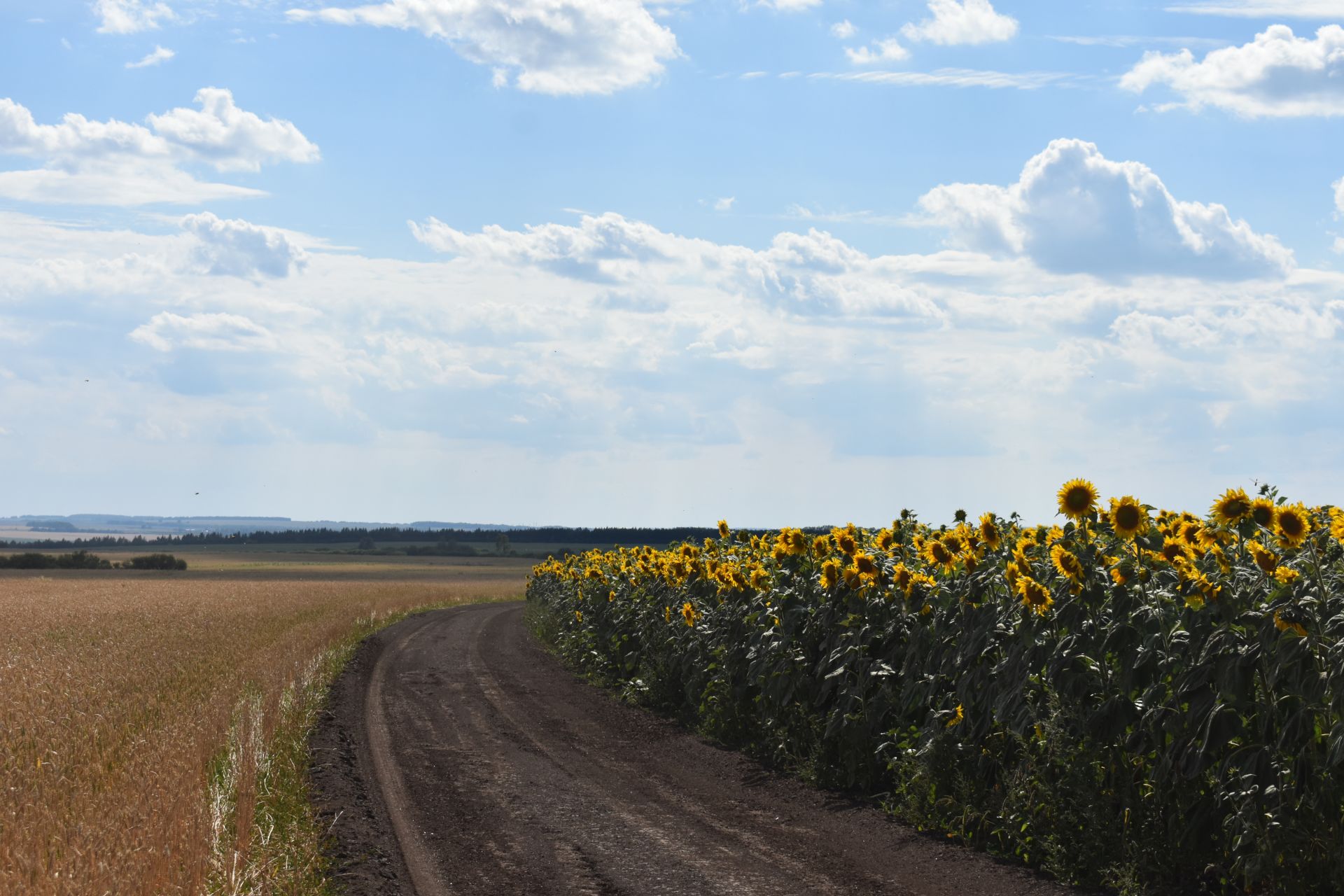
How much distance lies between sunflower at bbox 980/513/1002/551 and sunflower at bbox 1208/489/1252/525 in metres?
3.00

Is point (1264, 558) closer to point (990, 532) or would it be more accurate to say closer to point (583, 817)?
point (990, 532)

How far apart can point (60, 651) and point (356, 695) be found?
27.9ft

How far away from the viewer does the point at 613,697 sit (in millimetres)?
20094

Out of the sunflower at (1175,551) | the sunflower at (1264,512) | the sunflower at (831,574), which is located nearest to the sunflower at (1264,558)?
the sunflower at (1264,512)

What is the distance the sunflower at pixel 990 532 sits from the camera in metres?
10.3

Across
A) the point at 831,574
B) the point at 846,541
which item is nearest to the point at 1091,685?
the point at 831,574

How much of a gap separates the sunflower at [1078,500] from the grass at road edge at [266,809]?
6105 mm

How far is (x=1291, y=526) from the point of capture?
270 inches

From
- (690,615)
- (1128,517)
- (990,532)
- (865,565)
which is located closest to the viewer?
(1128,517)

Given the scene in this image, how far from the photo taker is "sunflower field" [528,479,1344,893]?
7.07 metres

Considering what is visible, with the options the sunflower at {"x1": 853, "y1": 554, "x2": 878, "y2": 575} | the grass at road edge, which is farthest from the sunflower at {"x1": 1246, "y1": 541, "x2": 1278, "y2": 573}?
the grass at road edge

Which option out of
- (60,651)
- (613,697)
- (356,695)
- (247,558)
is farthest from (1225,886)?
(247,558)

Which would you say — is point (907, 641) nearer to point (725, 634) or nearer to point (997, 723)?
point (997, 723)

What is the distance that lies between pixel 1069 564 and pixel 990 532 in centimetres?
179
